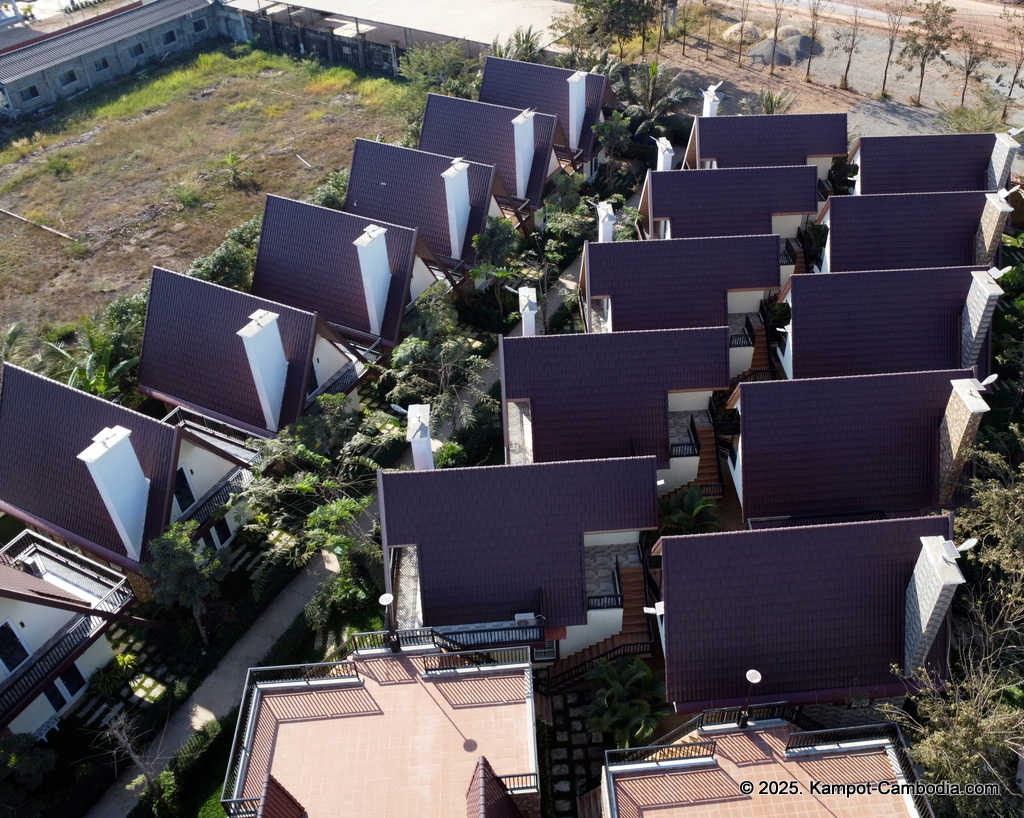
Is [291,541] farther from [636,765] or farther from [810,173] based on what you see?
[810,173]

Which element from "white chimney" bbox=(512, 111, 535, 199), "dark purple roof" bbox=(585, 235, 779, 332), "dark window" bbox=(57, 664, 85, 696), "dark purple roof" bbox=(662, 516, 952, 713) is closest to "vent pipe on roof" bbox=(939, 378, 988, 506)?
"dark purple roof" bbox=(662, 516, 952, 713)

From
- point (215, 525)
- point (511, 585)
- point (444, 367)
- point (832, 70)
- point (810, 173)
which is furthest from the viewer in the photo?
point (832, 70)

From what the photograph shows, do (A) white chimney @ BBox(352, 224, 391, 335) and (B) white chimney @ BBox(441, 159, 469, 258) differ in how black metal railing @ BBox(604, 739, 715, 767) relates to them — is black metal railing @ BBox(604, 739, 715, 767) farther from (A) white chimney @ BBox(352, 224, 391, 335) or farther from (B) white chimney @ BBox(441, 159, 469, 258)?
(B) white chimney @ BBox(441, 159, 469, 258)

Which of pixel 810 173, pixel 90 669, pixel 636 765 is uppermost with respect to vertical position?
pixel 810 173

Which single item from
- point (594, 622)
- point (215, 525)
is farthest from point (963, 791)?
point (215, 525)

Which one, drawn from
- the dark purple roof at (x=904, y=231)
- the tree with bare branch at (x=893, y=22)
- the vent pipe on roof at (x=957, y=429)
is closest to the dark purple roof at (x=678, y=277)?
the dark purple roof at (x=904, y=231)

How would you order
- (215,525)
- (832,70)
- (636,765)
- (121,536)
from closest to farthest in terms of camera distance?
1. (636,765)
2. (121,536)
3. (215,525)
4. (832,70)

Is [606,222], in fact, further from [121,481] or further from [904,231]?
[121,481]
